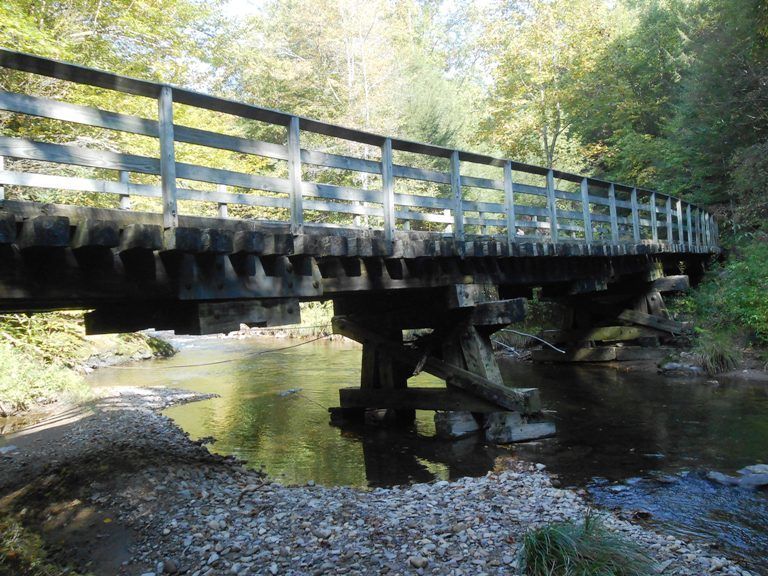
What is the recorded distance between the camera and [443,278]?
26.0 ft

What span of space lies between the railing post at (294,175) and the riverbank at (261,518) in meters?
2.76

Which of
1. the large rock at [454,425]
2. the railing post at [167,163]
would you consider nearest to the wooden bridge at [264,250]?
the railing post at [167,163]

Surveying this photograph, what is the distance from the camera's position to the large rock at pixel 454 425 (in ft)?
26.1

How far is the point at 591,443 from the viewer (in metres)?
7.68

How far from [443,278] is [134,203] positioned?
11024 mm

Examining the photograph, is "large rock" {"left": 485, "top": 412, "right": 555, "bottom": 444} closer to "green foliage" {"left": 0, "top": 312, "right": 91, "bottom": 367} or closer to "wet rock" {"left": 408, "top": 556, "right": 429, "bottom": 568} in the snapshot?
"wet rock" {"left": 408, "top": 556, "right": 429, "bottom": 568}

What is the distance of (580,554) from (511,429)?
4138mm

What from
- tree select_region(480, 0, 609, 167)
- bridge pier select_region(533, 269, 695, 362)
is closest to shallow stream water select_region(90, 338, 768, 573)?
bridge pier select_region(533, 269, 695, 362)

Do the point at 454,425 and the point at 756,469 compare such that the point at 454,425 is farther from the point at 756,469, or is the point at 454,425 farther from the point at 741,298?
the point at 741,298

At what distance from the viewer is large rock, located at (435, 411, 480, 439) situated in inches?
313

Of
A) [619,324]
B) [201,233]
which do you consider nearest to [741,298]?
[619,324]

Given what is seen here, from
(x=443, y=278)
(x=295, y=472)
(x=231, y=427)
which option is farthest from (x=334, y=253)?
(x=231, y=427)

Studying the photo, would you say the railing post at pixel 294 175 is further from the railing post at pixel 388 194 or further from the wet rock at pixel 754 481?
the wet rock at pixel 754 481

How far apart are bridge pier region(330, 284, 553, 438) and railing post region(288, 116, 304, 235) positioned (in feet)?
Result: 9.98
